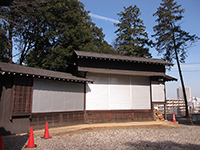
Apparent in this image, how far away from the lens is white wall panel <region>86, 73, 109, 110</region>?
46.5ft

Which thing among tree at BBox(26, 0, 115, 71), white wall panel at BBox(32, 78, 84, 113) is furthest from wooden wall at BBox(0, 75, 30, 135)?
tree at BBox(26, 0, 115, 71)

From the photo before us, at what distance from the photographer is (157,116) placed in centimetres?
1722

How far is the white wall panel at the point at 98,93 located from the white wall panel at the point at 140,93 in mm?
2505

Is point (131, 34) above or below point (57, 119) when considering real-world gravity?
above

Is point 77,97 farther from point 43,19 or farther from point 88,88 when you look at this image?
point 43,19

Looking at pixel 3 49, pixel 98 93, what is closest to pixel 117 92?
pixel 98 93

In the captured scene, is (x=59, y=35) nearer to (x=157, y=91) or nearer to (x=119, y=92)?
(x=119, y=92)

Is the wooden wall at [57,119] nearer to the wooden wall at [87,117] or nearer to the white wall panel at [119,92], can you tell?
the wooden wall at [87,117]

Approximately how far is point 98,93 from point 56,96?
374cm

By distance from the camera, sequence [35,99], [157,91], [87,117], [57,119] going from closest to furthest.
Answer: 1. [35,99]
2. [57,119]
3. [87,117]
4. [157,91]

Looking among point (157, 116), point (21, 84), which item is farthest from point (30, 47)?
point (157, 116)

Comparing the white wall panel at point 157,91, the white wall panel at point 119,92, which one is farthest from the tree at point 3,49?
the white wall panel at point 157,91

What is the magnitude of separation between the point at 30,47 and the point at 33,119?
12869 millimetres

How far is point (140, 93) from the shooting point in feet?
51.7
